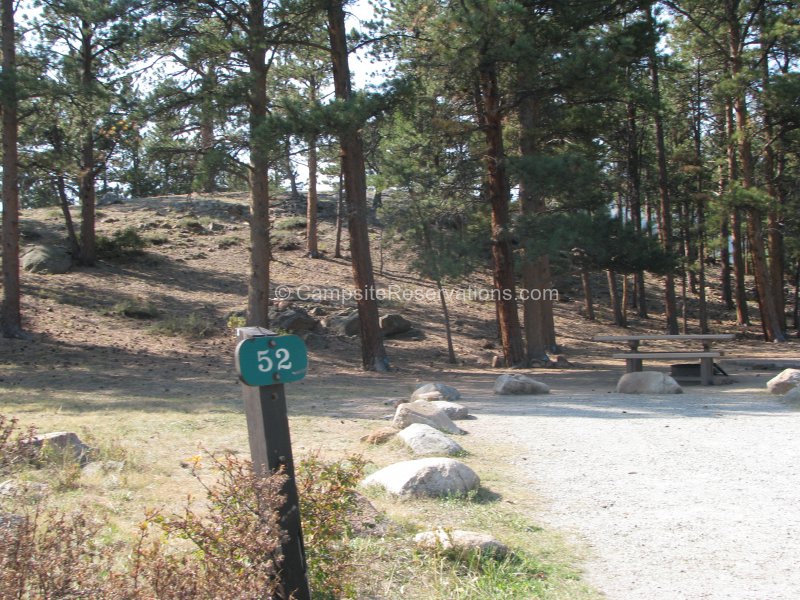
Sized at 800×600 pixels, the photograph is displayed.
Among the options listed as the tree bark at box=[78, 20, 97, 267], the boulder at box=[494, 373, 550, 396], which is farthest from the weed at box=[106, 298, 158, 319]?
the boulder at box=[494, 373, 550, 396]

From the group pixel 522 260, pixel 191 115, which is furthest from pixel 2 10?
pixel 522 260

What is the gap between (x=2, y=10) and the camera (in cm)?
1647

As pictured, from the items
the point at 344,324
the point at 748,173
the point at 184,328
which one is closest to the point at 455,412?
the point at 184,328

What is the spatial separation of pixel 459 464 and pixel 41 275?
1987cm

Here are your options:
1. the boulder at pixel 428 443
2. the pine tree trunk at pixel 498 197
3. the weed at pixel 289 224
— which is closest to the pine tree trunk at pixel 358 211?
the pine tree trunk at pixel 498 197

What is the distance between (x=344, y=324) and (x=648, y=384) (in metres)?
10.6

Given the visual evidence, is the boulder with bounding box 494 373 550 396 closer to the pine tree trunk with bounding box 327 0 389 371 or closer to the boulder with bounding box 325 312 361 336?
the pine tree trunk with bounding box 327 0 389 371

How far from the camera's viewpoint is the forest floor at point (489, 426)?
4559 mm

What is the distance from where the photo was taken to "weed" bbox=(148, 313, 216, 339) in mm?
18797

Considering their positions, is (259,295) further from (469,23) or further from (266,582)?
(266,582)

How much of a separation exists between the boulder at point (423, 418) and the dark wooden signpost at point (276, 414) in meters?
4.79

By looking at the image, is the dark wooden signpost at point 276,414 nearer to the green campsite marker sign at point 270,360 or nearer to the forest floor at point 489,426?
the green campsite marker sign at point 270,360

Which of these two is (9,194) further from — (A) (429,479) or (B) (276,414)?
(B) (276,414)

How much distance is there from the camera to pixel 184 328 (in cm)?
1891
